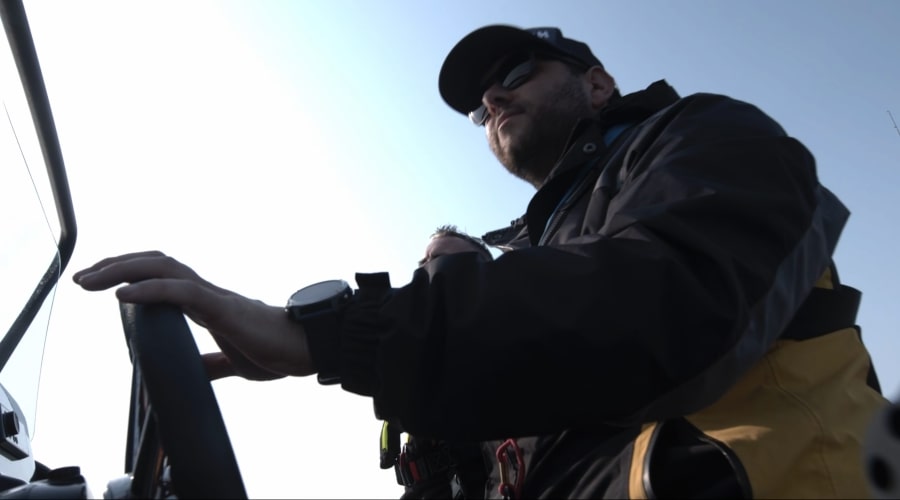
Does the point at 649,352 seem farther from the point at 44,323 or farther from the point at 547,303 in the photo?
the point at 44,323

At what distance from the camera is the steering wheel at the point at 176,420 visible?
2.96 ft

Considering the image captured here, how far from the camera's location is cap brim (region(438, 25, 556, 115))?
94.2 inches

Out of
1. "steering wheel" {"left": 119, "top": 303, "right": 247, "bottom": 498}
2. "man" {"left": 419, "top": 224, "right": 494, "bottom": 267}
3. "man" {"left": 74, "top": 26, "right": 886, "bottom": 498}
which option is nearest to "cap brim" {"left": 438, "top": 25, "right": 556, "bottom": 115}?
"man" {"left": 419, "top": 224, "right": 494, "bottom": 267}

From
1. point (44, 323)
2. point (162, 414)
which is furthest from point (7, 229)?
point (162, 414)

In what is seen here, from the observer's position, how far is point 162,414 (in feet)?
3.02

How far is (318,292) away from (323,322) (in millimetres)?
84

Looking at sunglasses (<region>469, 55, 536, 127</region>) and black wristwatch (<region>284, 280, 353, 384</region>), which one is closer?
black wristwatch (<region>284, 280, 353, 384</region>)

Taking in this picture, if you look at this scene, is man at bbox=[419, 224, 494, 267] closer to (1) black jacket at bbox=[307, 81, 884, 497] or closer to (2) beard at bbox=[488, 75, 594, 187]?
Result: (2) beard at bbox=[488, 75, 594, 187]

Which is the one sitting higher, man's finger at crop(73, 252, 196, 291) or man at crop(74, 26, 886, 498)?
man's finger at crop(73, 252, 196, 291)

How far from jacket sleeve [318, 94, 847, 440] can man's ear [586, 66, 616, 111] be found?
1.33 meters

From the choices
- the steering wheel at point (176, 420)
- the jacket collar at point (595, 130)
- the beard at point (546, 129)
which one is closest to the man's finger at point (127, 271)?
the steering wheel at point (176, 420)

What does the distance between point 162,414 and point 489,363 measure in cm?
46

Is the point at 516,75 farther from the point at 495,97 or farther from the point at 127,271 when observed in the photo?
the point at 127,271

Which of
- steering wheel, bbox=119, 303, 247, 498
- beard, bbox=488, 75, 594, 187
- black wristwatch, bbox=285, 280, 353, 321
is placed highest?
beard, bbox=488, 75, 594, 187
